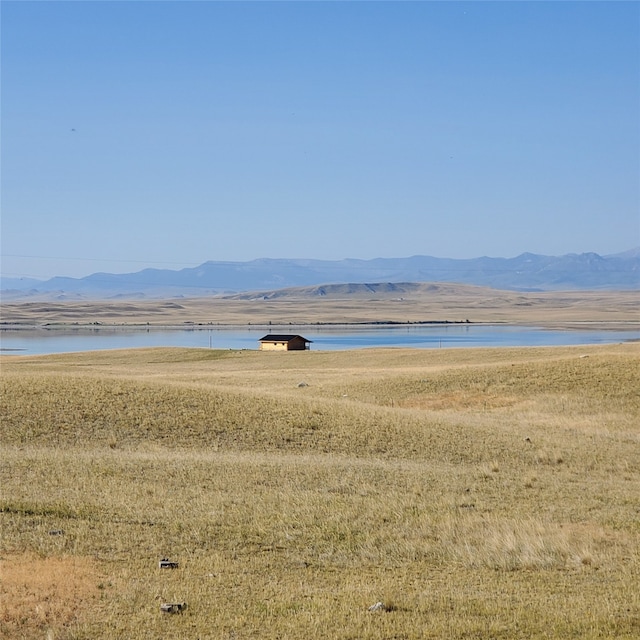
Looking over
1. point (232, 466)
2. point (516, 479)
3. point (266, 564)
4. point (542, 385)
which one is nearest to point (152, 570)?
point (266, 564)

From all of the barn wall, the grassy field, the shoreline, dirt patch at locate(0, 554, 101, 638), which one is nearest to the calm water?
the shoreline

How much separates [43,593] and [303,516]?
5.38 meters

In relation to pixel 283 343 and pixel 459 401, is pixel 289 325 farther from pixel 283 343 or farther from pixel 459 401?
pixel 459 401

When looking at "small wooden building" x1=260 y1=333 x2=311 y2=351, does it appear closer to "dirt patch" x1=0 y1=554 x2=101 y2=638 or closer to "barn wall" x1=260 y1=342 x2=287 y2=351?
"barn wall" x1=260 y1=342 x2=287 y2=351

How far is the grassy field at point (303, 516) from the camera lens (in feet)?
32.2

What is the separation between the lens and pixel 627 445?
24.8 meters

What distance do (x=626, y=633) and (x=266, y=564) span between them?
4883 mm

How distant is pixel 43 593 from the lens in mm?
10242

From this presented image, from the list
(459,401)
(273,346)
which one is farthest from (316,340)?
(459,401)

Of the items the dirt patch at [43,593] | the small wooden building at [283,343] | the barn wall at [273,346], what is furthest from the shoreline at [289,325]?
the dirt patch at [43,593]

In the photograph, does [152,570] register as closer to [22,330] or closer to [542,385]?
[542,385]

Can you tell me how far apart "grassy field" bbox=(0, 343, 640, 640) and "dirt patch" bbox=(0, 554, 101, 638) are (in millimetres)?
34

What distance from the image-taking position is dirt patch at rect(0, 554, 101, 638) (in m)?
9.43

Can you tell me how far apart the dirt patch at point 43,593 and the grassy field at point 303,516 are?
0.03m
